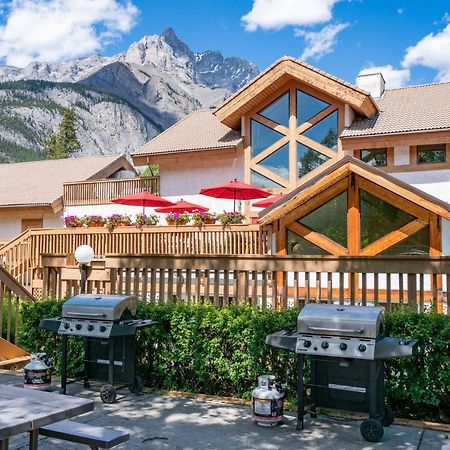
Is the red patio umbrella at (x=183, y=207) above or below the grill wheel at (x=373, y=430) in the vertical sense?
above

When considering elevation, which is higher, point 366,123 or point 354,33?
point 354,33

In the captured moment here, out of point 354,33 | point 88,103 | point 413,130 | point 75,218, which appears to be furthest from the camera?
point 88,103

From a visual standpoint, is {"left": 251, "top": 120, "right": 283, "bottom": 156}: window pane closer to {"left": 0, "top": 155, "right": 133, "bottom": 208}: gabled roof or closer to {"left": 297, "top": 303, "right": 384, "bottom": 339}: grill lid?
{"left": 0, "top": 155, "right": 133, "bottom": 208}: gabled roof

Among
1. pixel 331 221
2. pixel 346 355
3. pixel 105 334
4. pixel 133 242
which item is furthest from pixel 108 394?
pixel 133 242

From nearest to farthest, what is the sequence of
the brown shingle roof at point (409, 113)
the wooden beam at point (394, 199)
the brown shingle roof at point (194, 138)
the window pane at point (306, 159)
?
the wooden beam at point (394, 199) → the brown shingle roof at point (409, 113) → the window pane at point (306, 159) → the brown shingle roof at point (194, 138)

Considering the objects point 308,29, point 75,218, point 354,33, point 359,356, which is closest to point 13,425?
point 359,356

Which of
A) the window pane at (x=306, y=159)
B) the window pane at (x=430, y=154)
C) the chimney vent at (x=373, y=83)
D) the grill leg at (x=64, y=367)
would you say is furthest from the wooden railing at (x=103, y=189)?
the grill leg at (x=64, y=367)

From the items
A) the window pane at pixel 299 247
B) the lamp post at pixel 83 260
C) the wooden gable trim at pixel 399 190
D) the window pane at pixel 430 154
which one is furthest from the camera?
the window pane at pixel 430 154

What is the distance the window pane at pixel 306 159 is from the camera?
17812 millimetres

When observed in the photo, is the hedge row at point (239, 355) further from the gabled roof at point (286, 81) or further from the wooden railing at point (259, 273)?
the gabled roof at point (286, 81)

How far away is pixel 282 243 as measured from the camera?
1208 cm

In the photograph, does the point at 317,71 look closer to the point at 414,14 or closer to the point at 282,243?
the point at 282,243

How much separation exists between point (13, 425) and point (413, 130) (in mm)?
15073

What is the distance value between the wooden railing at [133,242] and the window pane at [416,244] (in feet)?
9.49
